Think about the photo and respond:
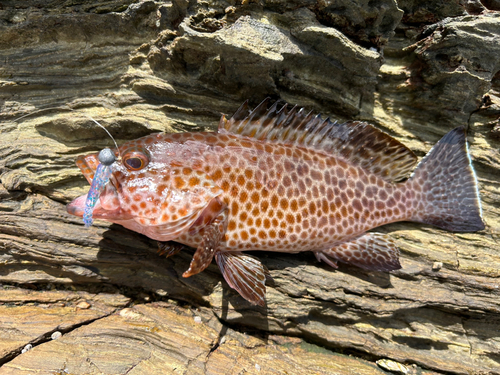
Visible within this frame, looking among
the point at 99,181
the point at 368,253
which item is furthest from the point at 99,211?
the point at 368,253

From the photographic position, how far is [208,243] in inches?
117

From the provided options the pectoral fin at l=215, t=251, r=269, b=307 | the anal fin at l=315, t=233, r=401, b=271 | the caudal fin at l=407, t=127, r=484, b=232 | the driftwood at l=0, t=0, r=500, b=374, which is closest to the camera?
the pectoral fin at l=215, t=251, r=269, b=307

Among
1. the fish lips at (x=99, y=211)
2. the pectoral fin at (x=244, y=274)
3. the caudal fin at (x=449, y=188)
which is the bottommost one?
the pectoral fin at (x=244, y=274)

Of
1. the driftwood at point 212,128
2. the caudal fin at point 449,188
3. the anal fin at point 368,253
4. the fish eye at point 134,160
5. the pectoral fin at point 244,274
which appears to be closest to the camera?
the fish eye at point 134,160

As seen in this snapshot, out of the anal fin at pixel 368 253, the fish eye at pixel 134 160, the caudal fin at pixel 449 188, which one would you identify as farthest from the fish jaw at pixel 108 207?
the caudal fin at pixel 449 188

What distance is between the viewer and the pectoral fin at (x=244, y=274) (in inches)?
125

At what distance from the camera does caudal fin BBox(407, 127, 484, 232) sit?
3768mm

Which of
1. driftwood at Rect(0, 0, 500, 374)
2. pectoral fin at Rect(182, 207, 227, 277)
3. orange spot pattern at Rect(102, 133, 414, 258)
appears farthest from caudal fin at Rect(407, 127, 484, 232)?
pectoral fin at Rect(182, 207, 227, 277)

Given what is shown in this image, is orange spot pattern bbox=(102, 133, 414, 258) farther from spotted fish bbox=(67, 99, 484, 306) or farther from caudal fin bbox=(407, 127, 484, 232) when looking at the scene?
caudal fin bbox=(407, 127, 484, 232)

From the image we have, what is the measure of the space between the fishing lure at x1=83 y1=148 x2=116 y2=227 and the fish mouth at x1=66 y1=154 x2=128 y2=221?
0.13 ft

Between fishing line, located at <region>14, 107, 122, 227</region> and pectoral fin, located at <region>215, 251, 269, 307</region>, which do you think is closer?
fishing line, located at <region>14, 107, 122, 227</region>

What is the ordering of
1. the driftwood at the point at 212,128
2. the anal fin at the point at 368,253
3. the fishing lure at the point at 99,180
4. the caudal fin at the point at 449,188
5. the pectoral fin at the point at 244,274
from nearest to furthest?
1. the fishing lure at the point at 99,180
2. the pectoral fin at the point at 244,274
3. the driftwood at the point at 212,128
4. the anal fin at the point at 368,253
5. the caudal fin at the point at 449,188

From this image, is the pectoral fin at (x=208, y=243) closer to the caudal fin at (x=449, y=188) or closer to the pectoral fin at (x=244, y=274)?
the pectoral fin at (x=244, y=274)

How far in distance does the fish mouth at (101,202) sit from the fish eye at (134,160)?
0.18 m
